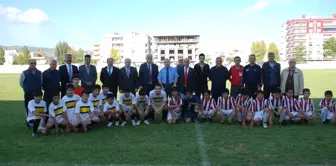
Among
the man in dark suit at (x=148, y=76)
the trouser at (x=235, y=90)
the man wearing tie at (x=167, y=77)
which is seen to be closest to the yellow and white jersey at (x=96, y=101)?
the man in dark suit at (x=148, y=76)

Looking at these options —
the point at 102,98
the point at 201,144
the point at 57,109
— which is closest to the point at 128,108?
the point at 102,98

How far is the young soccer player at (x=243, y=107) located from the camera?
21.4 feet

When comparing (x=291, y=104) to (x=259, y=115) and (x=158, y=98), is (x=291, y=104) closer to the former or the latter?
(x=259, y=115)

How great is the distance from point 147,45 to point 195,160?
326ft


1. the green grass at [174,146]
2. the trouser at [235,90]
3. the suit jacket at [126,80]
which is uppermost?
the suit jacket at [126,80]

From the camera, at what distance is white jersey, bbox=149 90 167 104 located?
278 inches

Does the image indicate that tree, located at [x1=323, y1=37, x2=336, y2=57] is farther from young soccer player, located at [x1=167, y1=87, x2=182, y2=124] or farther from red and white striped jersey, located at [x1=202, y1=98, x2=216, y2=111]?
young soccer player, located at [x1=167, y1=87, x2=182, y2=124]

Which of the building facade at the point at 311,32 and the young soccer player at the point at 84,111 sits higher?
the building facade at the point at 311,32

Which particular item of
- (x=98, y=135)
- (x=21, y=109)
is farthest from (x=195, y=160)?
(x=21, y=109)

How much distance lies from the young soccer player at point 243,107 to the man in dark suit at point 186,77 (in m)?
1.35

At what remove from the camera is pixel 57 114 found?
6066 mm

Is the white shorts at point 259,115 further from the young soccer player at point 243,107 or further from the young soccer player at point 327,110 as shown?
the young soccer player at point 327,110

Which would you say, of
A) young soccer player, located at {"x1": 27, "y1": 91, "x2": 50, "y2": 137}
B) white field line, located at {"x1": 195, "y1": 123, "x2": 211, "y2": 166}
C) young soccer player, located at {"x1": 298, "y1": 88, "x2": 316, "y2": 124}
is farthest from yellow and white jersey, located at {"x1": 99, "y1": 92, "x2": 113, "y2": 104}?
young soccer player, located at {"x1": 298, "y1": 88, "x2": 316, "y2": 124}

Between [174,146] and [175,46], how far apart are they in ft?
301
